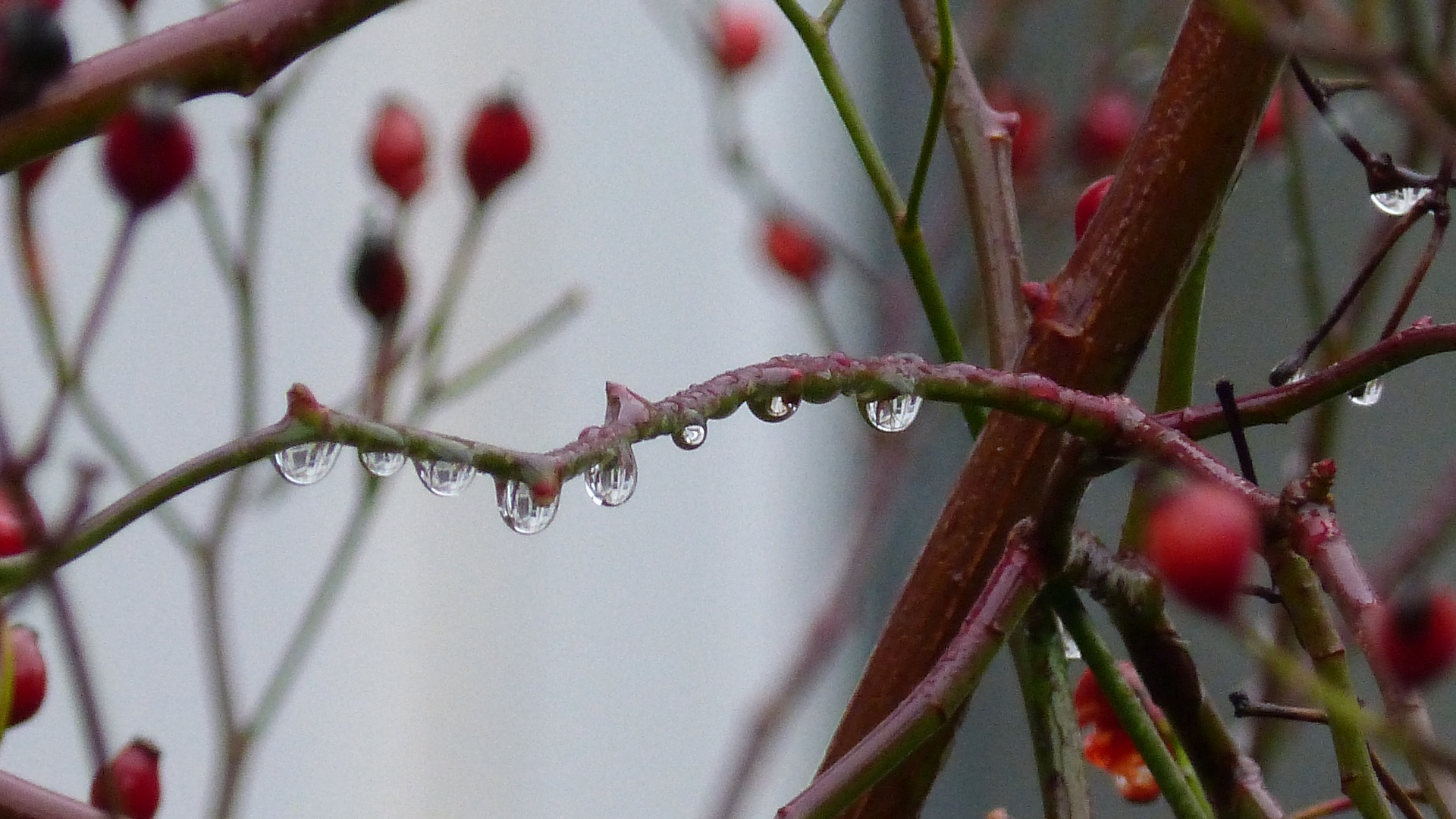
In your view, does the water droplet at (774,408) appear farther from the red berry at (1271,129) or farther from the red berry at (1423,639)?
the red berry at (1271,129)

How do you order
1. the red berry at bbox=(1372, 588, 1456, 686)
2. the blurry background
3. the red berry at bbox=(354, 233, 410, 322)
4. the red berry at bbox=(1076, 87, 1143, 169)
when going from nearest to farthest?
the red berry at bbox=(1372, 588, 1456, 686)
the red berry at bbox=(354, 233, 410, 322)
the red berry at bbox=(1076, 87, 1143, 169)
the blurry background

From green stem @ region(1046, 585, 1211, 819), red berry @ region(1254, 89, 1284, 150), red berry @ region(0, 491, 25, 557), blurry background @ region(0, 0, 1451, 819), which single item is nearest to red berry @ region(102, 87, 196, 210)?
red berry @ region(0, 491, 25, 557)

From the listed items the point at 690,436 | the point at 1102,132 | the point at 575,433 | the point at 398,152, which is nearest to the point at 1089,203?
the point at 690,436

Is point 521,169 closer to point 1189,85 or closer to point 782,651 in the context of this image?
point 1189,85

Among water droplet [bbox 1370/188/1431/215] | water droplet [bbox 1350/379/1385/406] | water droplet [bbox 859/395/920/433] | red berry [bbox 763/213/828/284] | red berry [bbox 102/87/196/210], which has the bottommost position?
water droplet [bbox 859/395/920/433]

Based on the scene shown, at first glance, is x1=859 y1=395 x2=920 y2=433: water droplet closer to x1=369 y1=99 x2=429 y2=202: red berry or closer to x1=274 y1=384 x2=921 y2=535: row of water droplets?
x1=274 y1=384 x2=921 y2=535: row of water droplets

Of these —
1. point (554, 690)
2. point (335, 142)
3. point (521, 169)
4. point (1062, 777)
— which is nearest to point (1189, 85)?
point (1062, 777)
